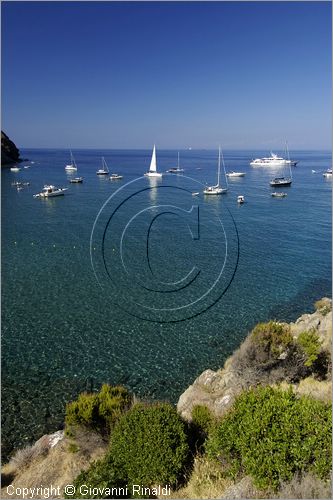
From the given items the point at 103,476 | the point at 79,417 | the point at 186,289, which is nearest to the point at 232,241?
the point at 186,289

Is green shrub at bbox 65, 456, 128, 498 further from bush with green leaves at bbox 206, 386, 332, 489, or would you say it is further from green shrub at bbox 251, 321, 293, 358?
green shrub at bbox 251, 321, 293, 358

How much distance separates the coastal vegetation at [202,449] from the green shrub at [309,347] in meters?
3.96

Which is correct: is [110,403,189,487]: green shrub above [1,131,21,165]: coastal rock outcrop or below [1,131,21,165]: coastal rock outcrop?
below

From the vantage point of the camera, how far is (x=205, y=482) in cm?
702

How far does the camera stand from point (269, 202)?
2488 inches

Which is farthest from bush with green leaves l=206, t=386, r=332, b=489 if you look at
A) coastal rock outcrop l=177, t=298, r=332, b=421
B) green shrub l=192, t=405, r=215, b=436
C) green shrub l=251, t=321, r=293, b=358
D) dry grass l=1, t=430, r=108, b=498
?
green shrub l=251, t=321, r=293, b=358

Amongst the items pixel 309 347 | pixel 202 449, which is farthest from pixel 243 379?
pixel 202 449

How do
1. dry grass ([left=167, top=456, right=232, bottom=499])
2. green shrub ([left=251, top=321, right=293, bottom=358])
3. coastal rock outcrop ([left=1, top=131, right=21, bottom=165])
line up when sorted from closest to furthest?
dry grass ([left=167, top=456, right=232, bottom=499]) → green shrub ([left=251, top=321, right=293, bottom=358]) → coastal rock outcrop ([left=1, top=131, right=21, bottom=165])

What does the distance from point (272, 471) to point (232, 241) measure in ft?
108

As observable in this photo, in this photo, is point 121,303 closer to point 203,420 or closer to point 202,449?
point 203,420

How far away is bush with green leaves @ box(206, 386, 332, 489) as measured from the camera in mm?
5945

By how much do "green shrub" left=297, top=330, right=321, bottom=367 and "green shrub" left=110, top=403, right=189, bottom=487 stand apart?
6834 mm

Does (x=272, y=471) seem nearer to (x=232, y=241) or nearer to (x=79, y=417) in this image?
(x=79, y=417)

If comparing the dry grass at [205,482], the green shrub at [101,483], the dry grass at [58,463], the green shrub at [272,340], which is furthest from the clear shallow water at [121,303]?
the dry grass at [205,482]
